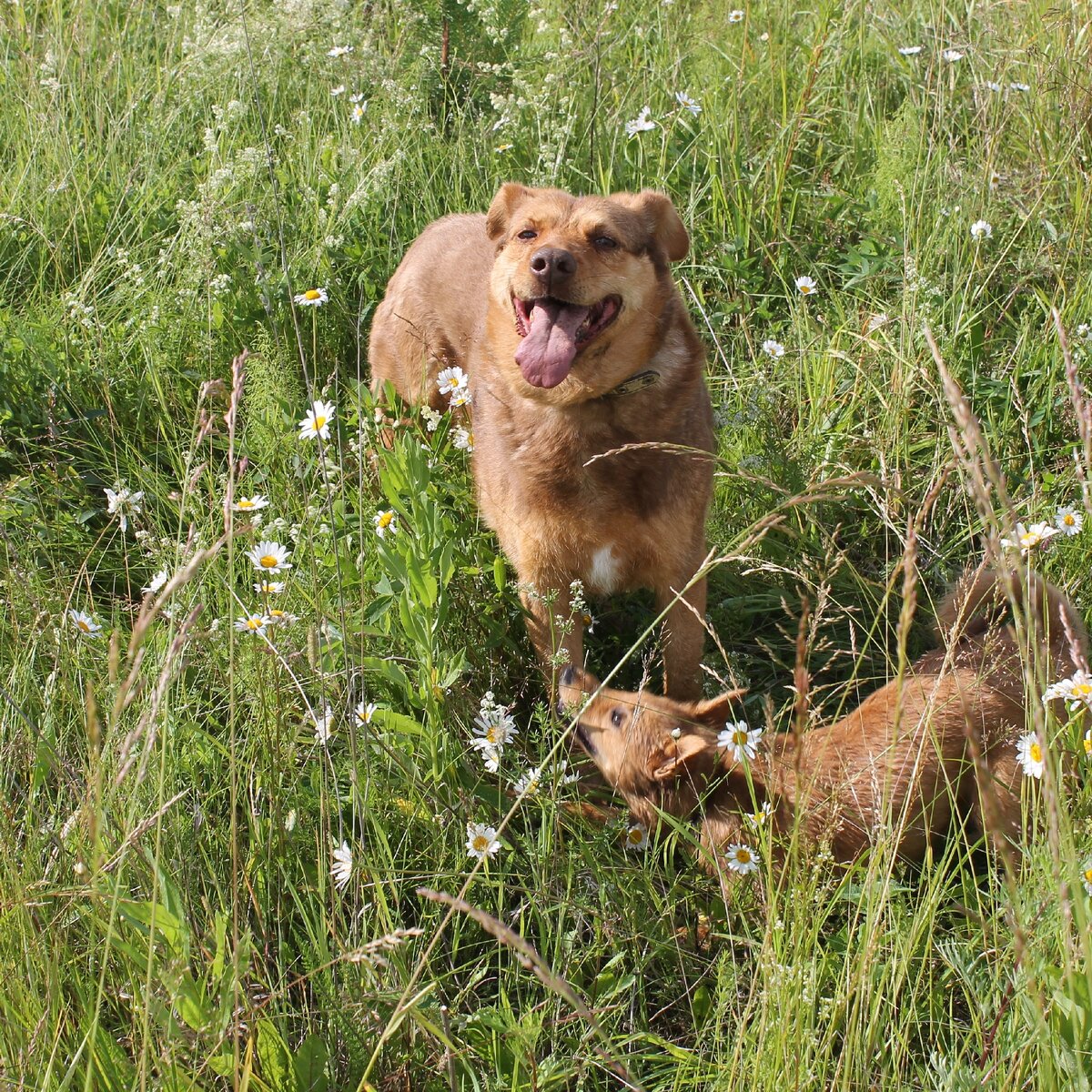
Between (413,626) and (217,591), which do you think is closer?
(413,626)

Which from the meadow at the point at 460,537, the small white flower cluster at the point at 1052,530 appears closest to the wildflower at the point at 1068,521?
the small white flower cluster at the point at 1052,530

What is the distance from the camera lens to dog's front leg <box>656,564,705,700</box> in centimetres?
356

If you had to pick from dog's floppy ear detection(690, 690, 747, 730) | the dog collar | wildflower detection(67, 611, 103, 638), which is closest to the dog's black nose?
the dog collar

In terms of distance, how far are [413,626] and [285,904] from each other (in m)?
0.67

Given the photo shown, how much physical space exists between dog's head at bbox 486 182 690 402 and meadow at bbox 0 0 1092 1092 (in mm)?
514

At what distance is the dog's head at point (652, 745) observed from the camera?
286 cm

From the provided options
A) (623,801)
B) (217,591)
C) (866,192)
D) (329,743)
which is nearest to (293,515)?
(217,591)

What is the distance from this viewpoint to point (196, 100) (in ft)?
17.4

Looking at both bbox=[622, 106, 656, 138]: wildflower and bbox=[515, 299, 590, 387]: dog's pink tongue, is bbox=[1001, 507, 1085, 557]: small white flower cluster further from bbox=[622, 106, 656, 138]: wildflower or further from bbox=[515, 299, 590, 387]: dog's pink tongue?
bbox=[622, 106, 656, 138]: wildflower

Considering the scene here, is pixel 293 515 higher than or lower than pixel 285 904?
higher

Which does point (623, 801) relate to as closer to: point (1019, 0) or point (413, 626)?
point (413, 626)

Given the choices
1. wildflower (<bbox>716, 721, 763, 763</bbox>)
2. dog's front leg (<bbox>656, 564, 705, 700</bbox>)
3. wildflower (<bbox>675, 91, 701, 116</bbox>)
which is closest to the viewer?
wildflower (<bbox>716, 721, 763, 763</bbox>)

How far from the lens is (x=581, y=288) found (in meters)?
3.32

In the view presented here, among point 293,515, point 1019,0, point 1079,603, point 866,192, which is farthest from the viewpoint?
point 1019,0
